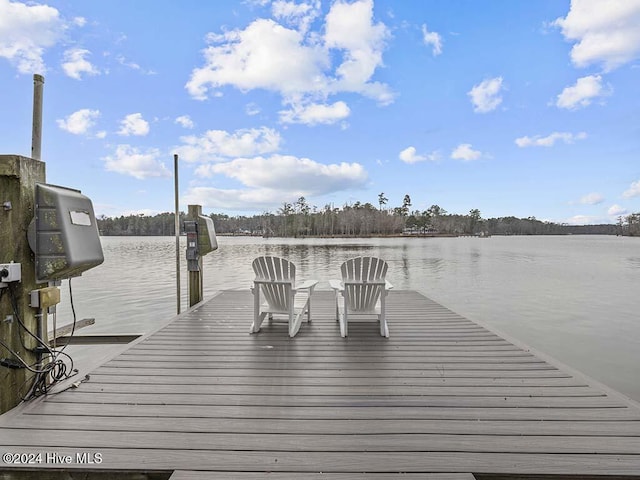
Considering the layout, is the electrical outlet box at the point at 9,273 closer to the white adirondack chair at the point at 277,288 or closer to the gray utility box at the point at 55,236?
the gray utility box at the point at 55,236

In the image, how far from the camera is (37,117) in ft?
7.07

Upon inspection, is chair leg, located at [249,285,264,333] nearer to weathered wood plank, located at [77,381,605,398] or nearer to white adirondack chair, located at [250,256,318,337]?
white adirondack chair, located at [250,256,318,337]

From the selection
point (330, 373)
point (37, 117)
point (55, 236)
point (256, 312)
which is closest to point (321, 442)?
point (330, 373)

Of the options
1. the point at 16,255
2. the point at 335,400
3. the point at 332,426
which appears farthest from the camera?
the point at 335,400

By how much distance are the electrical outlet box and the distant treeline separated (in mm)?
59520

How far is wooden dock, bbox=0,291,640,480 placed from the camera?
147cm

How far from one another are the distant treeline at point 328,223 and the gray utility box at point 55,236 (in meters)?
59.5

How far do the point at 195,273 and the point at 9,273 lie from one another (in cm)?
306

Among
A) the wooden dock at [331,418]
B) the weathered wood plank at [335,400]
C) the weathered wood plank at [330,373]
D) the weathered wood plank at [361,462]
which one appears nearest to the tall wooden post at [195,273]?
the wooden dock at [331,418]

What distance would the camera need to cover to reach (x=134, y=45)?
8672mm

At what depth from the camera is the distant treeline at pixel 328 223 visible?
63812 mm

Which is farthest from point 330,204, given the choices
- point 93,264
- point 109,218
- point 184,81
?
point 93,264

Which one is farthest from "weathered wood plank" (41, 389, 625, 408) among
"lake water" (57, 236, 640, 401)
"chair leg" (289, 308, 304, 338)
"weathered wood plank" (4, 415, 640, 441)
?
"lake water" (57, 236, 640, 401)

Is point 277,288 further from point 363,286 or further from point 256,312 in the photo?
point 363,286
